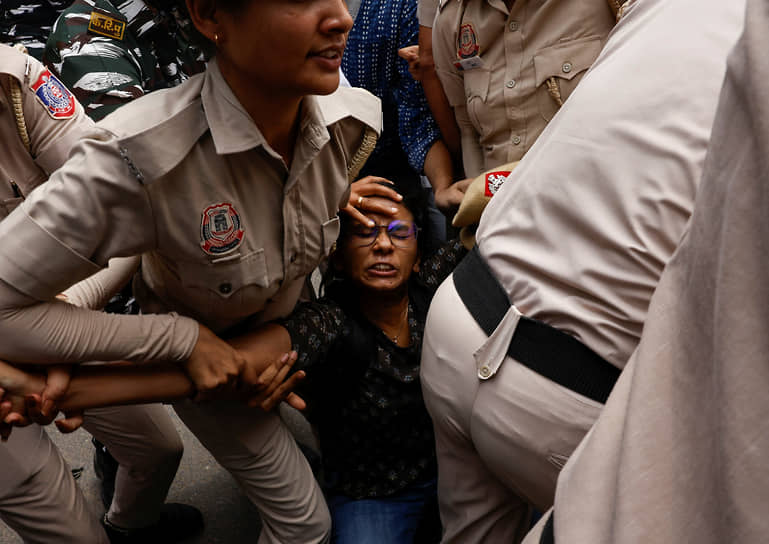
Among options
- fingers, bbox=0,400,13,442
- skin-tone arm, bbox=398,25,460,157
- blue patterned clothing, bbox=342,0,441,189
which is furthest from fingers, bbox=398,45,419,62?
fingers, bbox=0,400,13,442

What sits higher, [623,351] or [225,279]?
[623,351]

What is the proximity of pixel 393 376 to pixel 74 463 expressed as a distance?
125 centimetres

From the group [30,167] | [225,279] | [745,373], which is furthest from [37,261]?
[745,373]

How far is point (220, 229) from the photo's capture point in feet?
4.06

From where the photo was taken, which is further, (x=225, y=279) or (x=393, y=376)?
(x=393, y=376)

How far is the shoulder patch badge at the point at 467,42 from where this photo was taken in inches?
67.7

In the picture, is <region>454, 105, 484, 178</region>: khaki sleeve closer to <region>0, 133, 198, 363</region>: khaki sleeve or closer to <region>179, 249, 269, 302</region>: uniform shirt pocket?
<region>179, 249, 269, 302</region>: uniform shirt pocket

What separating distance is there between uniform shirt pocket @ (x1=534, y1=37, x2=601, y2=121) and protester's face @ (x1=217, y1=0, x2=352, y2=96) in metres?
0.65

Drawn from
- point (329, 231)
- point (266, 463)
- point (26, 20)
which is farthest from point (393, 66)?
point (26, 20)

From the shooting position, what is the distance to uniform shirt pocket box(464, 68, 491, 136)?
1.75 m

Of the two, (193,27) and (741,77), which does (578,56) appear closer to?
(193,27)

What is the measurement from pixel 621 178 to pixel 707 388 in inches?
19.5

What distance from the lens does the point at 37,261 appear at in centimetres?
113

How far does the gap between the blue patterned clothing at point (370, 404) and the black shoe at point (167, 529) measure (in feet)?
1.63
